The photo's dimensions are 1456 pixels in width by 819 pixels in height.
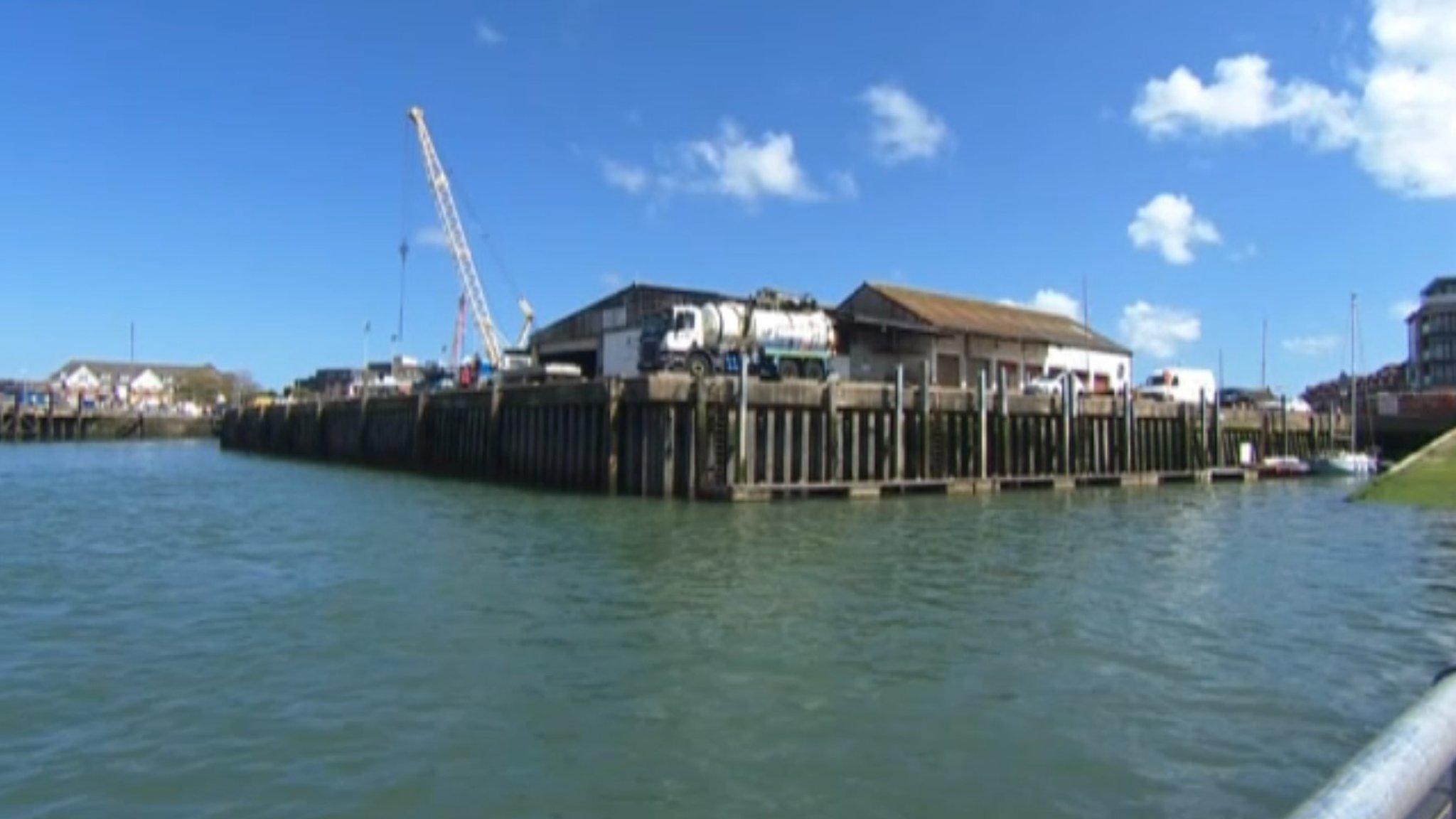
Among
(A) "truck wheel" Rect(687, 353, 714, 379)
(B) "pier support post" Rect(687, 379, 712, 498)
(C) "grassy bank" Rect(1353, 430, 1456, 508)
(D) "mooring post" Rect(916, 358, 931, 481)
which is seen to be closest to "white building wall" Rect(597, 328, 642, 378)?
(A) "truck wheel" Rect(687, 353, 714, 379)

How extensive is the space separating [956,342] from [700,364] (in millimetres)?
25677

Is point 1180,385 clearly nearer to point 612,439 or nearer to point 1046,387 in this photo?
point 1046,387

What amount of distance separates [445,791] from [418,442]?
145ft

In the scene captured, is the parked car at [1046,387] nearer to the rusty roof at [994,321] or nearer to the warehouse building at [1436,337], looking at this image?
the rusty roof at [994,321]

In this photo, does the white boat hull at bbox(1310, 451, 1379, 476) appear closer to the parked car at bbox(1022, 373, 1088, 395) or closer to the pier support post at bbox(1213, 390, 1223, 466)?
the pier support post at bbox(1213, 390, 1223, 466)

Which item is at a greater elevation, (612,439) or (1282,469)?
(612,439)

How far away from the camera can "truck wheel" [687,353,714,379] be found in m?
39.2

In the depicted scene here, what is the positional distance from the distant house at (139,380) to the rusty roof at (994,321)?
128 meters

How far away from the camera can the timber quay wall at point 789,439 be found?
33094 mm

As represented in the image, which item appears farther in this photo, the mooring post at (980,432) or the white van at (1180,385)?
the white van at (1180,385)

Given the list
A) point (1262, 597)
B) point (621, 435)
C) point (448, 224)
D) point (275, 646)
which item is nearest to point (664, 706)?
point (275, 646)

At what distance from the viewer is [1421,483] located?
118 ft

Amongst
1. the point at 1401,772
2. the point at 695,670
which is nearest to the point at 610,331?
the point at 695,670

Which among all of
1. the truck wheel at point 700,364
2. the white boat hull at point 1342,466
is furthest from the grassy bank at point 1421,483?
the truck wheel at point 700,364
